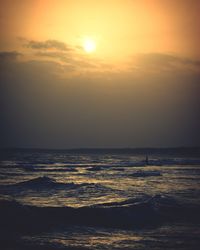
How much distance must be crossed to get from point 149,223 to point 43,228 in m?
4.11

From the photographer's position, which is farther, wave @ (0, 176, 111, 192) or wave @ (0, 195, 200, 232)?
wave @ (0, 176, 111, 192)

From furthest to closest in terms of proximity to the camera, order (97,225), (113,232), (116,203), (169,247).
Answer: (116,203), (97,225), (113,232), (169,247)

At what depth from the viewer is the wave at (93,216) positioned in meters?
15.1

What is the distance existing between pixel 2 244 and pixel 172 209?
8601 millimetres

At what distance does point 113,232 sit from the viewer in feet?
45.6

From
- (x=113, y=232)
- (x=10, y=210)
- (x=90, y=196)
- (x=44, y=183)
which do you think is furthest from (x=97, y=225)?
(x=44, y=183)

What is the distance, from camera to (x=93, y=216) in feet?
53.1

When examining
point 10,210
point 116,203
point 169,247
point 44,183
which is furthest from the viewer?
point 44,183

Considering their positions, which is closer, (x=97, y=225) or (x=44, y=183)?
(x=97, y=225)

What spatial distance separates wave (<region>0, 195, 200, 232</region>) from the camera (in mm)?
15102

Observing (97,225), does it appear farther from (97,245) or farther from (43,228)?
(97,245)

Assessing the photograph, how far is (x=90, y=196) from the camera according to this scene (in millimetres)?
22359

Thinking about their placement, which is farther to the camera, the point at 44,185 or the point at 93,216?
the point at 44,185

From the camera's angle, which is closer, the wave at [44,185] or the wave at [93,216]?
the wave at [93,216]
